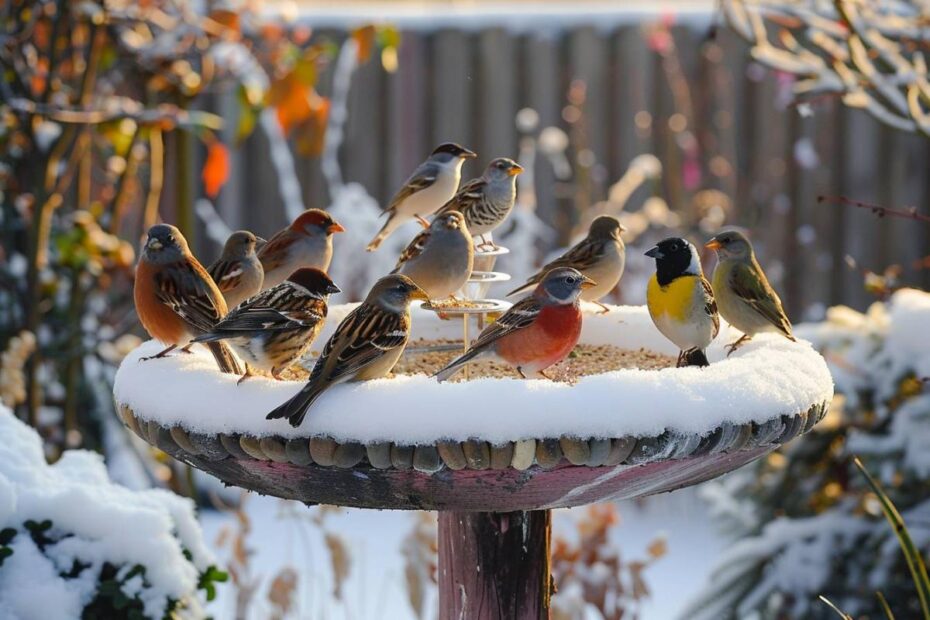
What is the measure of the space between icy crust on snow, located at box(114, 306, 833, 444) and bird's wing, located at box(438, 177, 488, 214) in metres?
1.05

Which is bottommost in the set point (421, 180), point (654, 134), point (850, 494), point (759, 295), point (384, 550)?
point (384, 550)

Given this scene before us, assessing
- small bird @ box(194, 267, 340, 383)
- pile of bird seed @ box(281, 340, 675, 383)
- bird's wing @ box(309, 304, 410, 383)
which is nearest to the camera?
bird's wing @ box(309, 304, 410, 383)

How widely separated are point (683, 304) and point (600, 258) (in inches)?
20.5

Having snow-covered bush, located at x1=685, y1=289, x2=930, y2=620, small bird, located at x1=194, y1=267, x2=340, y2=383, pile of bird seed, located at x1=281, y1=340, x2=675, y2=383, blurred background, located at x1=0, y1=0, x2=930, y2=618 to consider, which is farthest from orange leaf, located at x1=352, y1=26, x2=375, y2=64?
small bird, located at x1=194, y1=267, x2=340, y2=383

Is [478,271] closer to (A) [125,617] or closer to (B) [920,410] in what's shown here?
(A) [125,617]

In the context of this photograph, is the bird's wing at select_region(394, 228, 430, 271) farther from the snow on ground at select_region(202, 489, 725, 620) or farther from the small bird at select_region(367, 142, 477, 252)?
the snow on ground at select_region(202, 489, 725, 620)

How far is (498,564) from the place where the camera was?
320 cm

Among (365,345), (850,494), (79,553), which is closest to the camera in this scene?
(365,345)

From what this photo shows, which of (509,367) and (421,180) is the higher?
(421,180)

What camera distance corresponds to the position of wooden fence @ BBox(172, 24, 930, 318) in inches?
313

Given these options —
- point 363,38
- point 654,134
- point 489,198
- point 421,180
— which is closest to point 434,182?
point 421,180

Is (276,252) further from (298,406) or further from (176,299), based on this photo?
(298,406)

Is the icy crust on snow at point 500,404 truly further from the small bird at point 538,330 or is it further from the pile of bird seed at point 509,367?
the pile of bird seed at point 509,367

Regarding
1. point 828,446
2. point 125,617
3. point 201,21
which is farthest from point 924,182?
point 125,617
